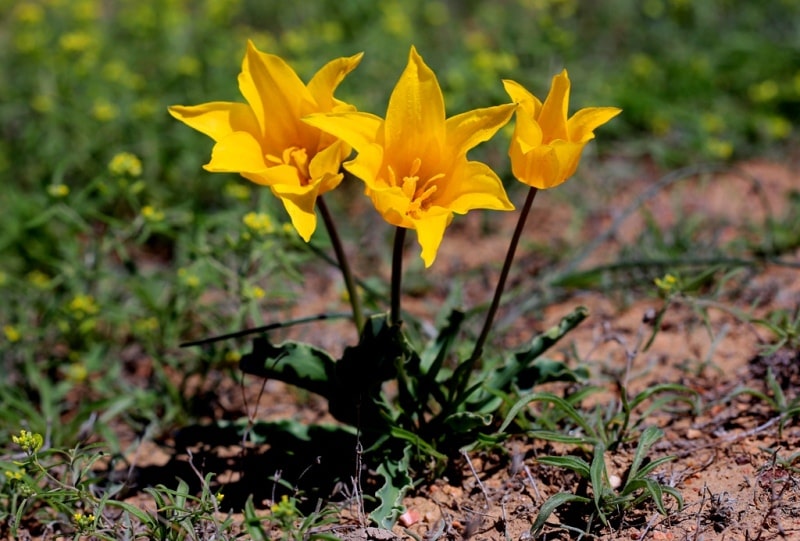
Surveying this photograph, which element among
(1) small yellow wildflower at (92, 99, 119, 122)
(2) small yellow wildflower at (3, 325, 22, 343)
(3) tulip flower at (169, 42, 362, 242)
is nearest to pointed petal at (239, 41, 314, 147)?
(3) tulip flower at (169, 42, 362, 242)

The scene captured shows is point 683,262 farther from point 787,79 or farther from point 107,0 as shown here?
point 107,0

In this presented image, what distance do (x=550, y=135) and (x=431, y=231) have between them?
0.43 m

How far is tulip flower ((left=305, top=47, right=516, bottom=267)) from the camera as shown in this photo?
223cm

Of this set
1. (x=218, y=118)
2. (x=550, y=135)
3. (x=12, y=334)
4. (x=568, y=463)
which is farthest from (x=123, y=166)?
(x=568, y=463)

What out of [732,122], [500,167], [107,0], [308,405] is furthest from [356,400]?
[107,0]

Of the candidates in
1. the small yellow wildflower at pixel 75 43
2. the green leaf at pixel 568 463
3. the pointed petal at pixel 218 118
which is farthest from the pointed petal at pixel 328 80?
the small yellow wildflower at pixel 75 43

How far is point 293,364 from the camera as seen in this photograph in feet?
8.92

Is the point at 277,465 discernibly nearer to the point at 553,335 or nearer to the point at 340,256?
the point at 340,256

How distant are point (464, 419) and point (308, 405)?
1.04 meters

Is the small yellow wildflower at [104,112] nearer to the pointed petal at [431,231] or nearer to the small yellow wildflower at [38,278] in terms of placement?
the small yellow wildflower at [38,278]

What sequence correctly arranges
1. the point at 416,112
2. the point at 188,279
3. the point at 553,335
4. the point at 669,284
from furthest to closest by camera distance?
the point at 188,279 → the point at 669,284 → the point at 553,335 → the point at 416,112

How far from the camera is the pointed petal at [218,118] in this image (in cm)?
247

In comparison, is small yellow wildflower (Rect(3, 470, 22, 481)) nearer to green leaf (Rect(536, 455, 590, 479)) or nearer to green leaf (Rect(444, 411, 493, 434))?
green leaf (Rect(444, 411, 493, 434))

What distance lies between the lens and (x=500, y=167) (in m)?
4.99
